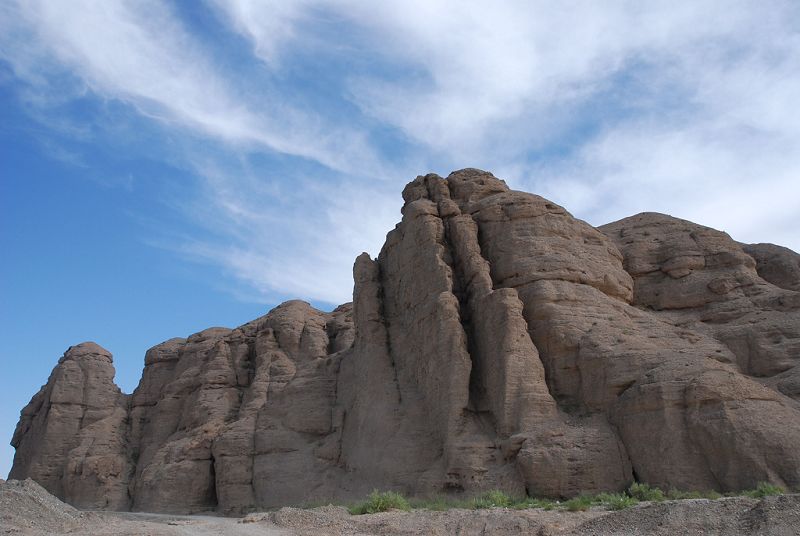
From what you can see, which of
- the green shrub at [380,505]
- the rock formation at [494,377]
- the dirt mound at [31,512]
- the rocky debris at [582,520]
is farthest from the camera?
the rock formation at [494,377]

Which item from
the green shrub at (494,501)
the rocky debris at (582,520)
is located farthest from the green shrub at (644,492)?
the green shrub at (494,501)

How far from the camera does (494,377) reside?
26125 millimetres

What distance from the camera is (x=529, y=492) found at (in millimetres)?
23141

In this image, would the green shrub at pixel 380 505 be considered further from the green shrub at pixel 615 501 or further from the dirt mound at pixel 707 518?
the dirt mound at pixel 707 518

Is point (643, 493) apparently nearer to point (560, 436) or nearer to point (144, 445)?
point (560, 436)

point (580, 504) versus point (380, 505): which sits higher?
point (380, 505)

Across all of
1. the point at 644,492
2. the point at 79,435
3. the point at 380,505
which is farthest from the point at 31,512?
the point at 79,435

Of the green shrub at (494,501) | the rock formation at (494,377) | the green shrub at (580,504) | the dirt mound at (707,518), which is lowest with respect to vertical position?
the dirt mound at (707,518)

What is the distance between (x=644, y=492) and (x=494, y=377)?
639 centimetres

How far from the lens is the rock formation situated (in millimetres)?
22812

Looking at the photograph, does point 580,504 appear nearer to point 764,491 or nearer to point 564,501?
point 564,501

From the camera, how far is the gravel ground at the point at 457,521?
50.5 ft

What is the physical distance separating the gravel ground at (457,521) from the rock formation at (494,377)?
432 centimetres

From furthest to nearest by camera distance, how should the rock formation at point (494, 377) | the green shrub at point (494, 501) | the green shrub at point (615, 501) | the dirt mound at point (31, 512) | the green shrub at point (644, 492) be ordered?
1. the rock formation at point (494, 377)
2. the green shrub at point (494, 501)
3. the green shrub at point (644, 492)
4. the green shrub at point (615, 501)
5. the dirt mound at point (31, 512)
